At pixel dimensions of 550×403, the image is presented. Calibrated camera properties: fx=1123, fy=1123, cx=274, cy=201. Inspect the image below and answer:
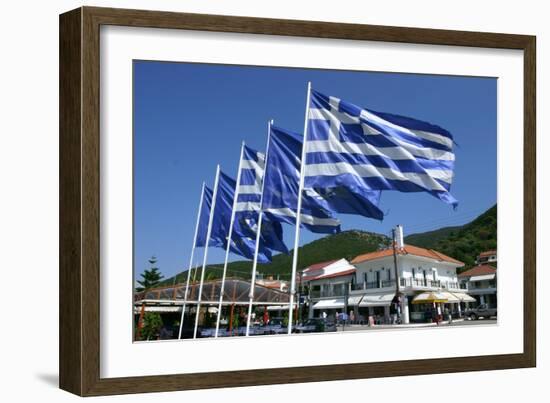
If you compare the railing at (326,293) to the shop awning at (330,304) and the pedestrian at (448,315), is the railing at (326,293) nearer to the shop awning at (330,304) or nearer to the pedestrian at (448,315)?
the shop awning at (330,304)

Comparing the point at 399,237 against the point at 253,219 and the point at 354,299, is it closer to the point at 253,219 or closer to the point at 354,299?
the point at 354,299

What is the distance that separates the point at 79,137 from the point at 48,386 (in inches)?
92.1

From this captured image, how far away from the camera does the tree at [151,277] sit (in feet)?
33.8

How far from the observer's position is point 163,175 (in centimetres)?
1056

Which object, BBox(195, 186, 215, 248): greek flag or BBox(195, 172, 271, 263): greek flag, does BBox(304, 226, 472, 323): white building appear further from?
BBox(195, 186, 215, 248): greek flag

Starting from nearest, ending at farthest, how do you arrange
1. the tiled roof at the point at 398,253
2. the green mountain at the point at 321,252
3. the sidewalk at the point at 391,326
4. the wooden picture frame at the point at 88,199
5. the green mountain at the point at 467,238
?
the wooden picture frame at the point at 88,199 < the sidewalk at the point at 391,326 < the green mountain at the point at 321,252 < the tiled roof at the point at 398,253 < the green mountain at the point at 467,238

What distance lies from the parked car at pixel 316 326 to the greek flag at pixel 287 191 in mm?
919

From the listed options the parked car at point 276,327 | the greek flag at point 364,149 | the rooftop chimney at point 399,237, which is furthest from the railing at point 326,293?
the greek flag at point 364,149

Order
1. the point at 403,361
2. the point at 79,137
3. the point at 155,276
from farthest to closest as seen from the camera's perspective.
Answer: the point at 403,361
the point at 155,276
the point at 79,137

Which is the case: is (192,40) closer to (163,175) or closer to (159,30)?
(159,30)

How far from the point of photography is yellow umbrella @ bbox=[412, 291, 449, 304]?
38.4 ft

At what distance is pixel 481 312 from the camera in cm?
1174

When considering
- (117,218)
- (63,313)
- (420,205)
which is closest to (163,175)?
(117,218)

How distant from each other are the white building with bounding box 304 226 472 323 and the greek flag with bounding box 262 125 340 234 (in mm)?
477
